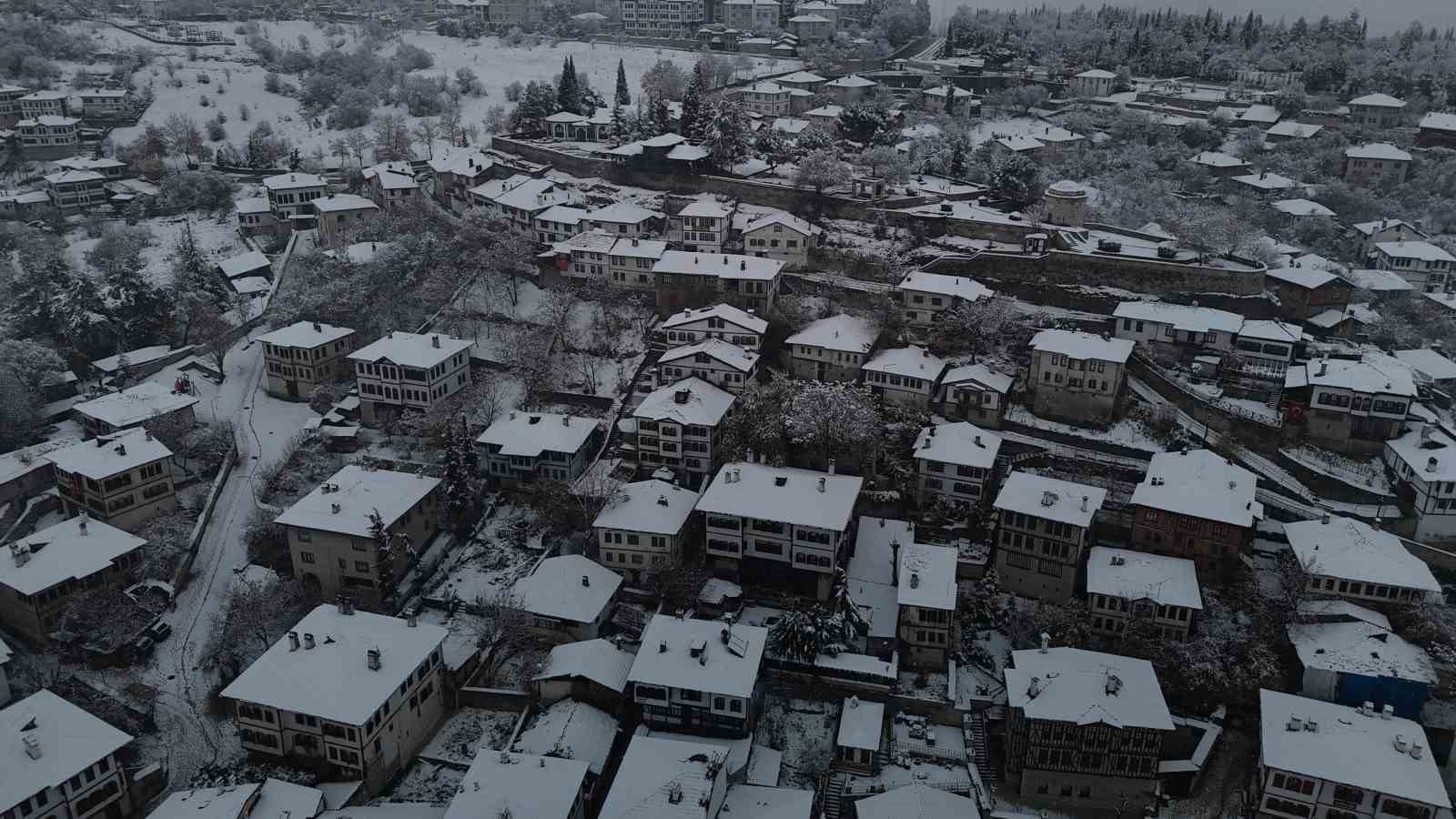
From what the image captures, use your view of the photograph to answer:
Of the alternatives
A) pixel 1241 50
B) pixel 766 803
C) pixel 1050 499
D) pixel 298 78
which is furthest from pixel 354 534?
pixel 1241 50

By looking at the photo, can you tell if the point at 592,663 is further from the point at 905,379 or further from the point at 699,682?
the point at 905,379

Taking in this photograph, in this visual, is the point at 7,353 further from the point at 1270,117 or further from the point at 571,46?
the point at 1270,117

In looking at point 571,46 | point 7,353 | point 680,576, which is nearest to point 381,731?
point 680,576

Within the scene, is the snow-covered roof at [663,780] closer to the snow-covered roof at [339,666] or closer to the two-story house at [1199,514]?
the snow-covered roof at [339,666]

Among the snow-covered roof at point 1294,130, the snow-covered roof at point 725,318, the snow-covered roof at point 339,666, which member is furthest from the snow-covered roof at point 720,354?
the snow-covered roof at point 1294,130

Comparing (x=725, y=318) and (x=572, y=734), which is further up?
(x=725, y=318)

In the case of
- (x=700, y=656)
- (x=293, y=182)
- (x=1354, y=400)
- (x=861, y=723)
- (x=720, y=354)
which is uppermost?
(x=293, y=182)

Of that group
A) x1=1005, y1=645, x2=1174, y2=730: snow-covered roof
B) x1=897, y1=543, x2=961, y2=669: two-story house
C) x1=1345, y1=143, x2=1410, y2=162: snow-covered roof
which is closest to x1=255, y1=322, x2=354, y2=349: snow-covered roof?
x1=897, y1=543, x2=961, y2=669: two-story house
